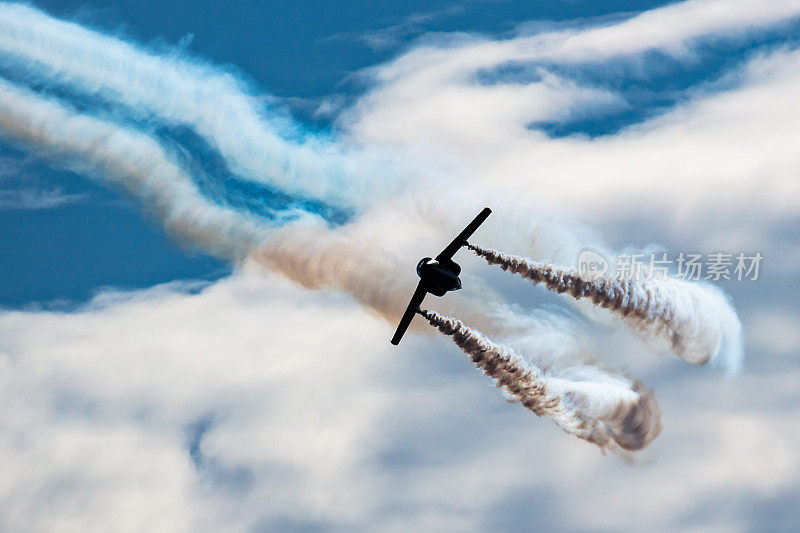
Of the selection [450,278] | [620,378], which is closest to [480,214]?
[450,278]

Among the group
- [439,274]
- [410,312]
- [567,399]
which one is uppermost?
[410,312]

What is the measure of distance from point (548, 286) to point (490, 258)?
4.92m

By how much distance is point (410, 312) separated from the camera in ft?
315

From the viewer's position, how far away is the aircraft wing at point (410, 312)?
94.4 meters

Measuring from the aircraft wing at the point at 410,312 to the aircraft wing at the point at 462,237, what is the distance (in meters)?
2.83

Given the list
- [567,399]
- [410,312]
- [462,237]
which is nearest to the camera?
[462,237]

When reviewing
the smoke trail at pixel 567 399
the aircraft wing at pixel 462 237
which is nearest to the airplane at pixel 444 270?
the aircraft wing at pixel 462 237

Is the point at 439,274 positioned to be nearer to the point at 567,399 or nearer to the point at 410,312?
the point at 410,312

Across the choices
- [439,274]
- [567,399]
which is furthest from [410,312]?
[567,399]

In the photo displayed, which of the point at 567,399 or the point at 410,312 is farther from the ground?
the point at 410,312

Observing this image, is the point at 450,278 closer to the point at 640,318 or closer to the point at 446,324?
the point at 446,324

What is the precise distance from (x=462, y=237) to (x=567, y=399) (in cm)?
1547

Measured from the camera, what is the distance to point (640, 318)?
3888 inches

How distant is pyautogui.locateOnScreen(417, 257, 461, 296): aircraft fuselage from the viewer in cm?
9156
